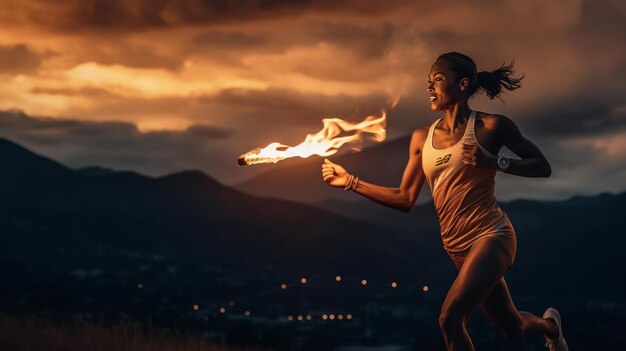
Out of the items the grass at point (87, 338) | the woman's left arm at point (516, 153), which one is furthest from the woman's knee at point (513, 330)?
the grass at point (87, 338)

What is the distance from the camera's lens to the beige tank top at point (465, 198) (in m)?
10.4

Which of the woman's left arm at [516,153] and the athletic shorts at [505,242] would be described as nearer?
the woman's left arm at [516,153]

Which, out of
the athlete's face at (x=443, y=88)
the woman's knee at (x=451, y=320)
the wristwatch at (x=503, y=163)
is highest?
the athlete's face at (x=443, y=88)

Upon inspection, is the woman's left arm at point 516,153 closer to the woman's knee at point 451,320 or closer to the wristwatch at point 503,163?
the wristwatch at point 503,163

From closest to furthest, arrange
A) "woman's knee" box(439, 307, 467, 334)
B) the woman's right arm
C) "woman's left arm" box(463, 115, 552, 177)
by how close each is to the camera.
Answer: "woman's knee" box(439, 307, 467, 334)
"woman's left arm" box(463, 115, 552, 177)
the woman's right arm

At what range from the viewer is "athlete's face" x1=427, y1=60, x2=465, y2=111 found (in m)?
10.6

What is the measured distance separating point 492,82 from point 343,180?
1868 millimetres

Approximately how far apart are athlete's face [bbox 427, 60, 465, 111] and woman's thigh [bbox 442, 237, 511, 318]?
1.40m

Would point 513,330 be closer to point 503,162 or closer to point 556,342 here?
point 556,342

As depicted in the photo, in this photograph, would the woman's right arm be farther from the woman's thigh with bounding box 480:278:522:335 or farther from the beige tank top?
the woman's thigh with bounding box 480:278:522:335

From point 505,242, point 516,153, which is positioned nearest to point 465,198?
point 505,242

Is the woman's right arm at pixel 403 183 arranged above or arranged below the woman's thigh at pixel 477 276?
above

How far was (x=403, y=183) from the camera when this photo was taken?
11234mm

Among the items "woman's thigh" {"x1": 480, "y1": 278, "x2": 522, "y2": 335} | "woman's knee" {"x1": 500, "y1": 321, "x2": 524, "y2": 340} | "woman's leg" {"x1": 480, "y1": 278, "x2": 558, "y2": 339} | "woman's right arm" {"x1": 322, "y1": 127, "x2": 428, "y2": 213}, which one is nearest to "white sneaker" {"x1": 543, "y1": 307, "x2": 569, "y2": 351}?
"woman's leg" {"x1": 480, "y1": 278, "x2": 558, "y2": 339}
